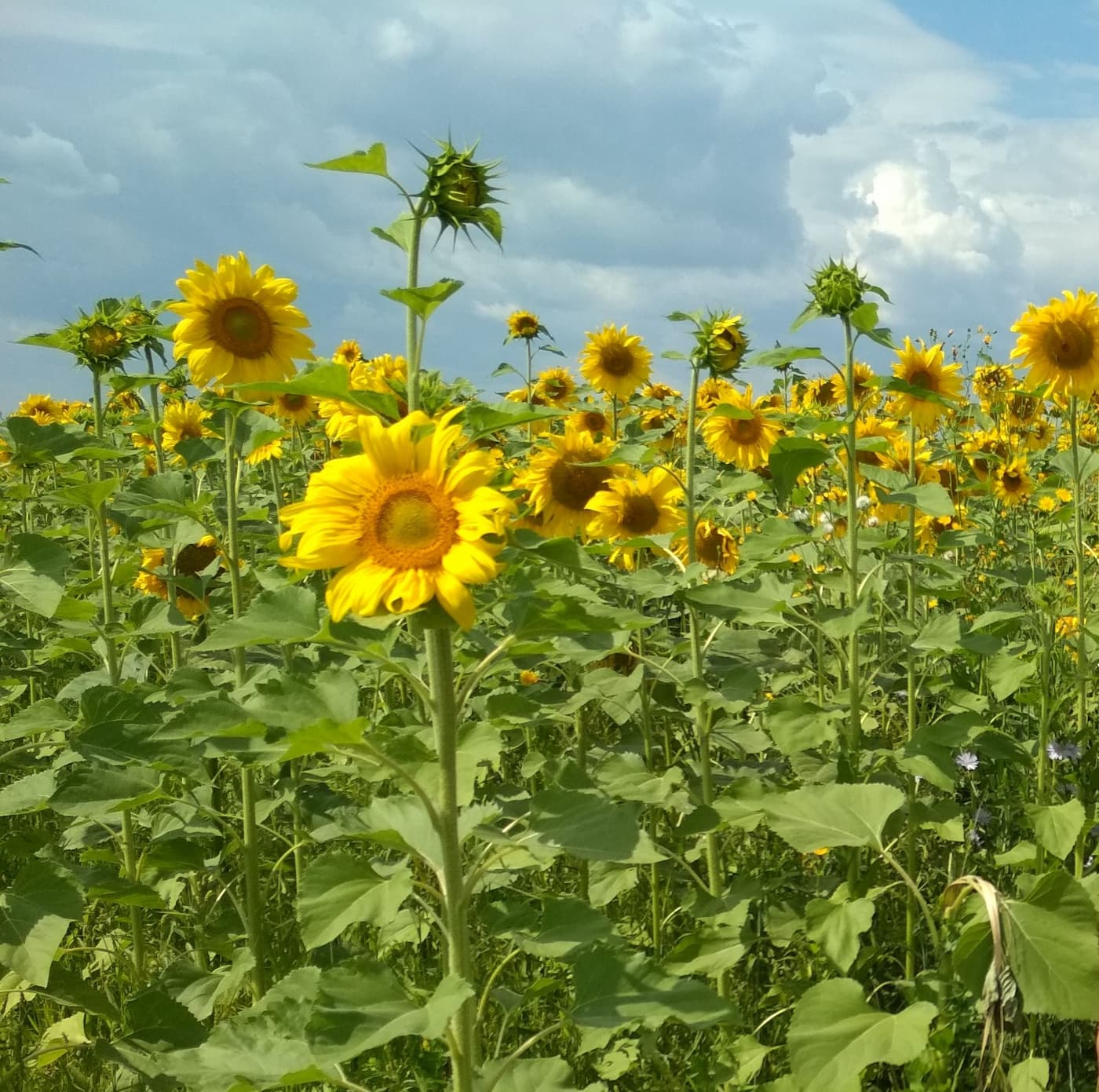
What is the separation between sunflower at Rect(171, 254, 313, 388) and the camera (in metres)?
3.40

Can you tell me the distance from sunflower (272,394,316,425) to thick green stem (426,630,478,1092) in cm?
374

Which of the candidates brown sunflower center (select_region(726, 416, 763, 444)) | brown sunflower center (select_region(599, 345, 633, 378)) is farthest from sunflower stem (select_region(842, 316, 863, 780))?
brown sunflower center (select_region(599, 345, 633, 378))

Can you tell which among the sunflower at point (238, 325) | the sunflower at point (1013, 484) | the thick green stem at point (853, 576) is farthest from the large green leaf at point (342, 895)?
the sunflower at point (1013, 484)

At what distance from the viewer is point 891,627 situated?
11.3ft

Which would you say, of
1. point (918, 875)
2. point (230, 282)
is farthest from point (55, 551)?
point (918, 875)

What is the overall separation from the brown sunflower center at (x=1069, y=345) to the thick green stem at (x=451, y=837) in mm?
3402

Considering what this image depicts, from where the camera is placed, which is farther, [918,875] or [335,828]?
[918,875]

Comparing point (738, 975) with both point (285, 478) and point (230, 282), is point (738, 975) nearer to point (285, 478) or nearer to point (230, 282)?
point (230, 282)

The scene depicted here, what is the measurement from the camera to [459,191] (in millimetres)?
1941

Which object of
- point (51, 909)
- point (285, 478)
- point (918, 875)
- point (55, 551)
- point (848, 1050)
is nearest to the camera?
point (848, 1050)

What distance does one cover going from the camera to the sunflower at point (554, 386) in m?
6.66

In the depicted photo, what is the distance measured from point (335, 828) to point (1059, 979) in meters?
1.42

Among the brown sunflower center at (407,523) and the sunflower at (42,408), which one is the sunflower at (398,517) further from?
the sunflower at (42,408)

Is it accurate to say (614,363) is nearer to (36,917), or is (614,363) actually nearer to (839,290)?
(839,290)
